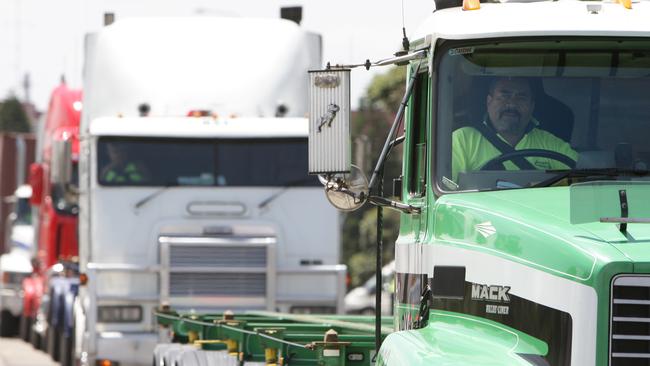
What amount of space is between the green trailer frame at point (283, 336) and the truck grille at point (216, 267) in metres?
2.41

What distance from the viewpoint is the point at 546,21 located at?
760 cm

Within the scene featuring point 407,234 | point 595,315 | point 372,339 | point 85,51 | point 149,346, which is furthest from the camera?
point 85,51

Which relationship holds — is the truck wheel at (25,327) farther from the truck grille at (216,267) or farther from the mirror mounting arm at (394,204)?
the mirror mounting arm at (394,204)

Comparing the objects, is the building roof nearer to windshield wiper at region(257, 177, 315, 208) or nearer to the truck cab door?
the truck cab door

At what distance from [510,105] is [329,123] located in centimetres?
88

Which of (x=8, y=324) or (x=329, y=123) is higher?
(x=329, y=123)

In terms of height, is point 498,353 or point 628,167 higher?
point 628,167

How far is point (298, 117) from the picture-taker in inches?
655

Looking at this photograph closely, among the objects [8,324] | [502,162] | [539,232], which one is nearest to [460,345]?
[539,232]

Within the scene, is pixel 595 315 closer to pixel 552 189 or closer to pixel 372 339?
pixel 552 189

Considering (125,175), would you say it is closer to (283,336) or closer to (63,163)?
(63,163)

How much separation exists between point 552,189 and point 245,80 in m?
9.83

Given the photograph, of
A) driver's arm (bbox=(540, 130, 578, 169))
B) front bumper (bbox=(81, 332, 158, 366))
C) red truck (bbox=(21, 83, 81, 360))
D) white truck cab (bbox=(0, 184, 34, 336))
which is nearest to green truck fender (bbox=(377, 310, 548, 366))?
Answer: driver's arm (bbox=(540, 130, 578, 169))

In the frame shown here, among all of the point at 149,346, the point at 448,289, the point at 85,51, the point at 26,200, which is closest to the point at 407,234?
the point at 448,289
